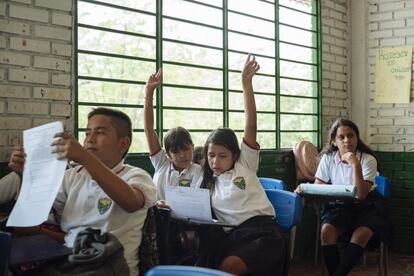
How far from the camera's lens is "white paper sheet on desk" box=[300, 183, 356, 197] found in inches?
127

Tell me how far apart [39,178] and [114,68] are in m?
1.71

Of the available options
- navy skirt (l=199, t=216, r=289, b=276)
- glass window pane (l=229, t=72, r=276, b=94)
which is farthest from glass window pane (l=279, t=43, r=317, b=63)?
navy skirt (l=199, t=216, r=289, b=276)

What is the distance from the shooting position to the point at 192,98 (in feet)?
12.8

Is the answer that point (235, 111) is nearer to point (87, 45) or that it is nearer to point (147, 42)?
point (147, 42)

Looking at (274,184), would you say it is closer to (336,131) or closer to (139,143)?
(336,131)

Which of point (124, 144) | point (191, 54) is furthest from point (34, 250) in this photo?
point (191, 54)

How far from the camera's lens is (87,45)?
3.22 metres

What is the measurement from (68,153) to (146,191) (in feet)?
1.32

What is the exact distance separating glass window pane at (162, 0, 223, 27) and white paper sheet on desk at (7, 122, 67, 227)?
2.07 meters

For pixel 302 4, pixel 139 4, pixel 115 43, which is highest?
pixel 302 4

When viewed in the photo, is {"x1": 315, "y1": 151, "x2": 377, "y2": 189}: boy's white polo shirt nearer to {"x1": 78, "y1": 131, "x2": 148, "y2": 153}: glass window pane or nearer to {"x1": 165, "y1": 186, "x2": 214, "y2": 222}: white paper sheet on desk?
{"x1": 78, "y1": 131, "x2": 148, "y2": 153}: glass window pane

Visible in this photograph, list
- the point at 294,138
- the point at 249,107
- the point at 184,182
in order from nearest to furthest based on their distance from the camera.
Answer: the point at 249,107, the point at 184,182, the point at 294,138

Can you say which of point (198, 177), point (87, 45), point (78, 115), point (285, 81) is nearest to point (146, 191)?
point (198, 177)

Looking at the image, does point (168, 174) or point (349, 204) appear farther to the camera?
point (349, 204)
